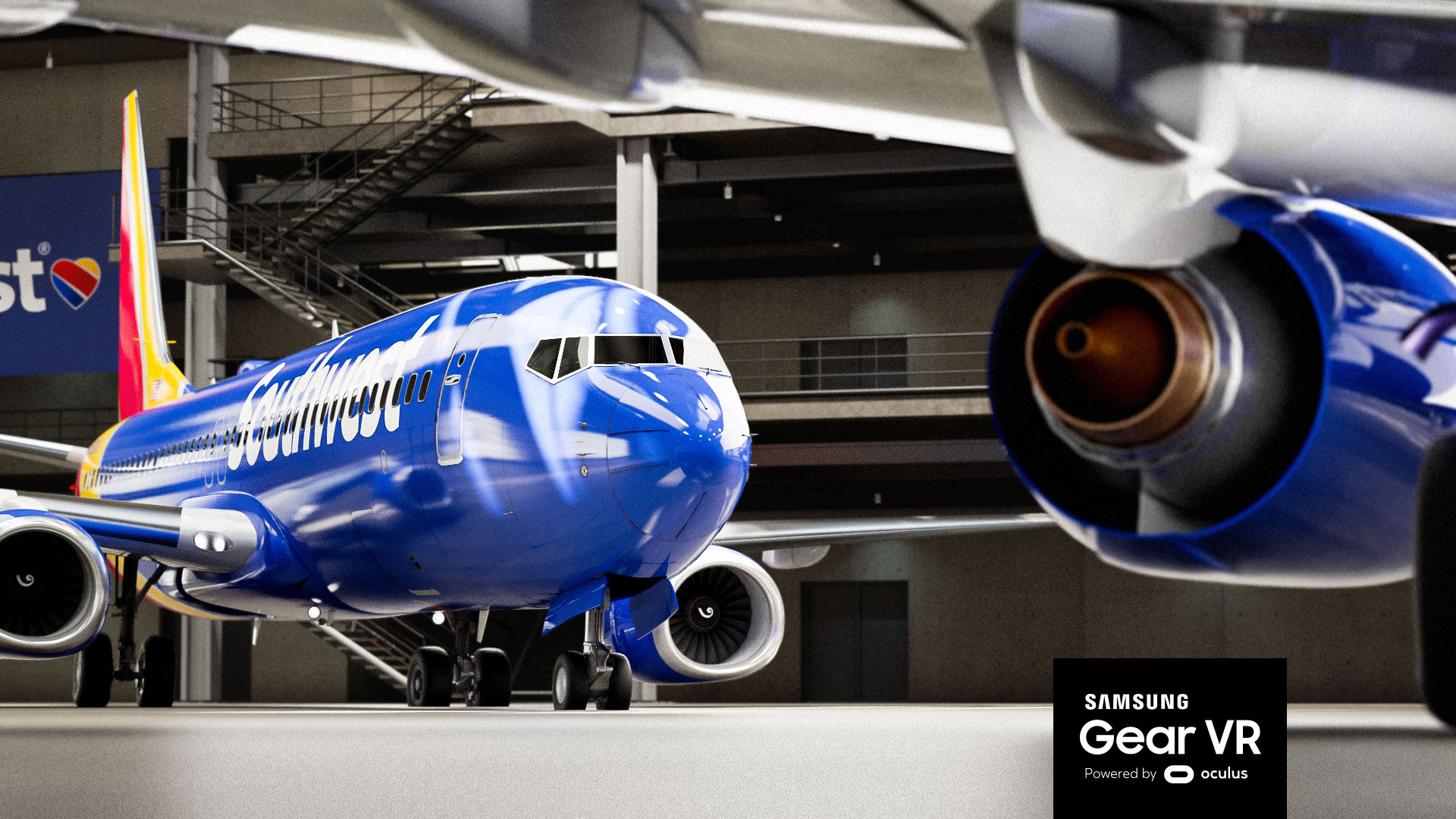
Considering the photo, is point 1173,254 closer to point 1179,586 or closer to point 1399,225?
point 1399,225

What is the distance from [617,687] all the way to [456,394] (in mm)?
2355

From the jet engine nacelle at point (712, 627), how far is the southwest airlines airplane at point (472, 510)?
0.02 m

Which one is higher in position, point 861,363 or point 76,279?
point 76,279

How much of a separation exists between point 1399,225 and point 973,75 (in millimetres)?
18692

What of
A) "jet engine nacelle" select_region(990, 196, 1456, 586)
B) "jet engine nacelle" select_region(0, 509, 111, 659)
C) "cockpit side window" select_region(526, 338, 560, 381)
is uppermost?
"cockpit side window" select_region(526, 338, 560, 381)

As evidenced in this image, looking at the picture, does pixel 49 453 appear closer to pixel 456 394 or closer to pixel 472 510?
pixel 456 394

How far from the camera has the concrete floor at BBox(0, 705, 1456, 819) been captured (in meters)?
3.95

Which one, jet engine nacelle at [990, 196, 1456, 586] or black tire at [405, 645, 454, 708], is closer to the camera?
jet engine nacelle at [990, 196, 1456, 586]

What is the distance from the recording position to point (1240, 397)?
7.52 ft

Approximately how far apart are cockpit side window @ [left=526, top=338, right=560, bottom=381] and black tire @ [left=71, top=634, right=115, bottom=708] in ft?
24.0

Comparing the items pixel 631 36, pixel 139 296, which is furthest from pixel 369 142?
pixel 631 36

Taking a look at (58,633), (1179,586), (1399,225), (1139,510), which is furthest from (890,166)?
(1139,510)

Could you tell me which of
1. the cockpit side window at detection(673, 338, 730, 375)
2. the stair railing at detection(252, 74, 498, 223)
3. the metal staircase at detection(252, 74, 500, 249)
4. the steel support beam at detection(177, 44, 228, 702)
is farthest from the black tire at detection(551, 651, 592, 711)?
the steel support beam at detection(177, 44, 228, 702)

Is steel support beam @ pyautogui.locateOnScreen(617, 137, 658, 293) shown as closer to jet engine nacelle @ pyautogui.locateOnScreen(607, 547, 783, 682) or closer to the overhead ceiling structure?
the overhead ceiling structure
